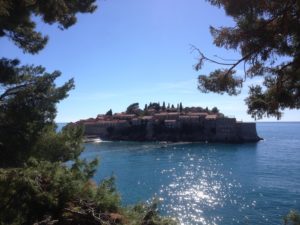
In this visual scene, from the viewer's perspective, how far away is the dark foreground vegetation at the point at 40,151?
8.94 m

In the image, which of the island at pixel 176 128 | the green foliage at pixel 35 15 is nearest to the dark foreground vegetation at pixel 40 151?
the green foliage at pixel 35 15

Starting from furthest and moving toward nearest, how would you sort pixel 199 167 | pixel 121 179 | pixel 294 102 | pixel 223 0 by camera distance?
pixel 199 167
pixel 121 179
pixel 294 102
pixel 223 0

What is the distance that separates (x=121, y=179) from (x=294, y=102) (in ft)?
120

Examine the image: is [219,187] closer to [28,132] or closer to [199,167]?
[199,167]

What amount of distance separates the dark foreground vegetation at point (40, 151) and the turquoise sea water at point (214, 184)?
3.49 metres

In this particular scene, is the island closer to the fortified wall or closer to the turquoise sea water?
the fortified wall

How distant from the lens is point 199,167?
53.3 meters

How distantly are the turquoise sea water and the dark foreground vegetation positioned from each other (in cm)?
349

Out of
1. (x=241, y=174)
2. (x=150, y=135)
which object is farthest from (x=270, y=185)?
(x=150, y=135)

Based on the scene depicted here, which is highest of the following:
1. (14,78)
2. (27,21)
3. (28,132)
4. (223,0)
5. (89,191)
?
(27,21)

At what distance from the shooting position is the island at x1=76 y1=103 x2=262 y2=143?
95.6m

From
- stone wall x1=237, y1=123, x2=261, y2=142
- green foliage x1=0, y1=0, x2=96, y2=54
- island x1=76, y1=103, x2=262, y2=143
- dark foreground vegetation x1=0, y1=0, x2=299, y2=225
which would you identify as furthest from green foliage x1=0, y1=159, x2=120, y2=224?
stone wall x1=237, y1=123, x2=261, y2=142

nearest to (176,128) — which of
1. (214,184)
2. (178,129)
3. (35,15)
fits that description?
(178,129)

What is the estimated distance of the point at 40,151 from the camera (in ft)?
37.8
